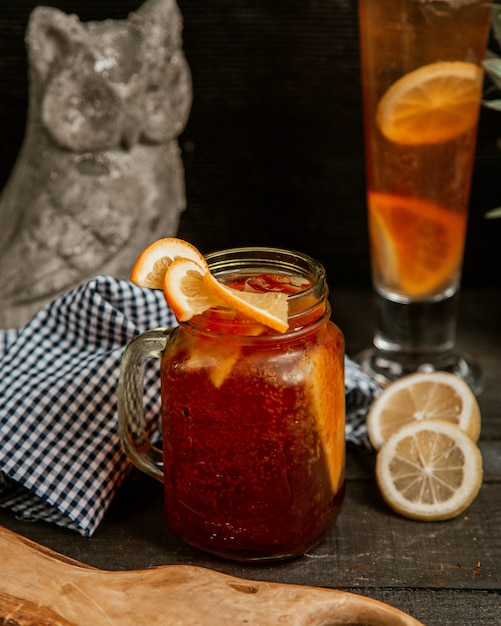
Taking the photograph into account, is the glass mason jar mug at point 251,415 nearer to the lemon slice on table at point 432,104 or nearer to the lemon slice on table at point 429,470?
the lemon slice on table at point 429,470

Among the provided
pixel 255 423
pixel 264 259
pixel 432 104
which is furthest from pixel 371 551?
pixel 432 104

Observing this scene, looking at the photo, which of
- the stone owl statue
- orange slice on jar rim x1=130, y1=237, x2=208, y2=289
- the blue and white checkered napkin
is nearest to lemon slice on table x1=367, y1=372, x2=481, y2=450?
the blue and white checkered napkin

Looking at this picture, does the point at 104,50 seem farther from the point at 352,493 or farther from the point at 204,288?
the point at 352,493

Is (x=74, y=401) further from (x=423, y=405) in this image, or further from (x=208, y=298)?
(x=423, y=405)

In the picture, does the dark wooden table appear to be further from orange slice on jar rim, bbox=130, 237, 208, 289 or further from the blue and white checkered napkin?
orange slice on jar rim, bbox=130, 237, 208, 289

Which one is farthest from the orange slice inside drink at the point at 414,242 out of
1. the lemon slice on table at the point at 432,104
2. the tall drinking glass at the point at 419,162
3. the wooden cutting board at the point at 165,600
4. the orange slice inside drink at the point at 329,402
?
the wooden cutting board at the point at 165,600

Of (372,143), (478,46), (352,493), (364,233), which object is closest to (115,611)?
(352,493)
